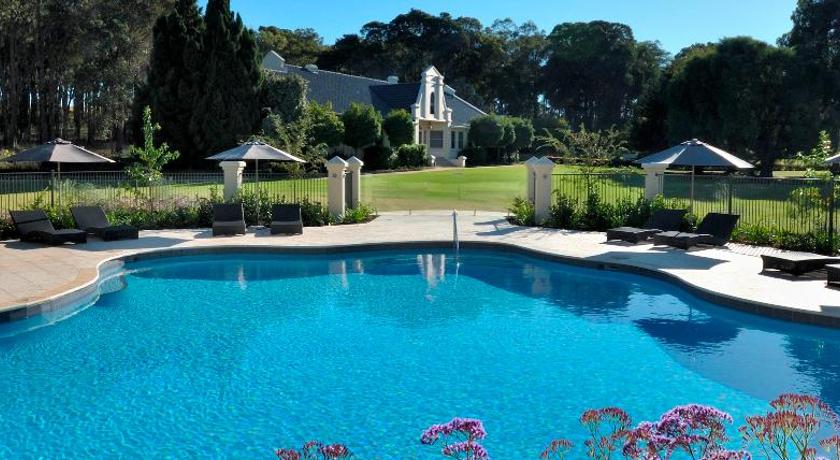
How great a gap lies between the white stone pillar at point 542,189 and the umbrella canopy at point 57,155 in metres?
10.5

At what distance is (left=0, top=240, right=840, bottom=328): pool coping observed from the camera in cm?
973

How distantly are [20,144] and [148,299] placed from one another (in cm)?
3562

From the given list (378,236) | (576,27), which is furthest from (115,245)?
(576,27)

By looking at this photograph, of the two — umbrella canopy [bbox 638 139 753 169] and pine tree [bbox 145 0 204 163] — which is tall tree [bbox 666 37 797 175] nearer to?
umbrella canopy [bbox 638 139 753 169]

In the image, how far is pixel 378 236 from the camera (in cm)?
1709

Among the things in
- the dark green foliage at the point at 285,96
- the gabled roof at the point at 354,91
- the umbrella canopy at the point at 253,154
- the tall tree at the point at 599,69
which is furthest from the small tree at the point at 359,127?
the tall tree at the point at 599,69

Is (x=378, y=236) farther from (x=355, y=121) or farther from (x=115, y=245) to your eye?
(x=355, y=121)

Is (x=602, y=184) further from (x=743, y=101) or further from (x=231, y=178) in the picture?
(x=743, y=101)

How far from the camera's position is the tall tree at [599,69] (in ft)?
240

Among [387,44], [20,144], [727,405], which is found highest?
[387,44]

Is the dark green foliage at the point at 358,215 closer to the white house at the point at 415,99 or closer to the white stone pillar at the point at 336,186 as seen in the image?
the white stone pillar at the point at 336,186

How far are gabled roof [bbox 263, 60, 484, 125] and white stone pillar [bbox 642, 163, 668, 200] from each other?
1071 inches

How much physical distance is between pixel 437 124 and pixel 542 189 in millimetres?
30317

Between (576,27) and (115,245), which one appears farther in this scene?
(576,27)
